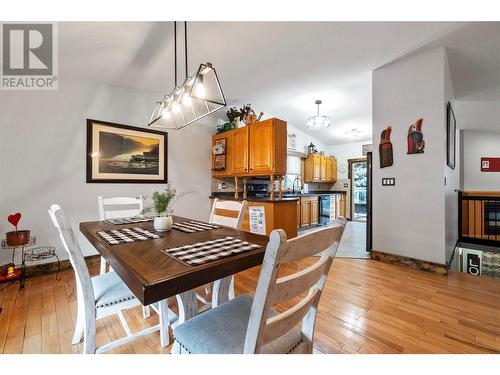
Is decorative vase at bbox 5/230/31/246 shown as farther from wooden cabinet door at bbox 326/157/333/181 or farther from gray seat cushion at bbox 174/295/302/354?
wooden cabinet door at bbox 326/157/333/181

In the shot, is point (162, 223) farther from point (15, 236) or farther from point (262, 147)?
point (262, 147)

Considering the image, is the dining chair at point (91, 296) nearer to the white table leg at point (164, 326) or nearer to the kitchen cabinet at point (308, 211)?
the white table leg at point (164, 326)

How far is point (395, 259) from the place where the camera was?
9.38ft

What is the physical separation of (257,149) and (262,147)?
0.11m

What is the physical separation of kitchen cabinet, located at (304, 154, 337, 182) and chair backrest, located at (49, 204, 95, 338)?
226 inches

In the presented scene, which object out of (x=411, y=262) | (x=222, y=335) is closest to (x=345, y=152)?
(x=411, y=262)

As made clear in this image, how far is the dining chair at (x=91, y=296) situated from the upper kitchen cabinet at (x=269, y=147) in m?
2.33

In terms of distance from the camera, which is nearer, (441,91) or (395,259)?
(441,91)
